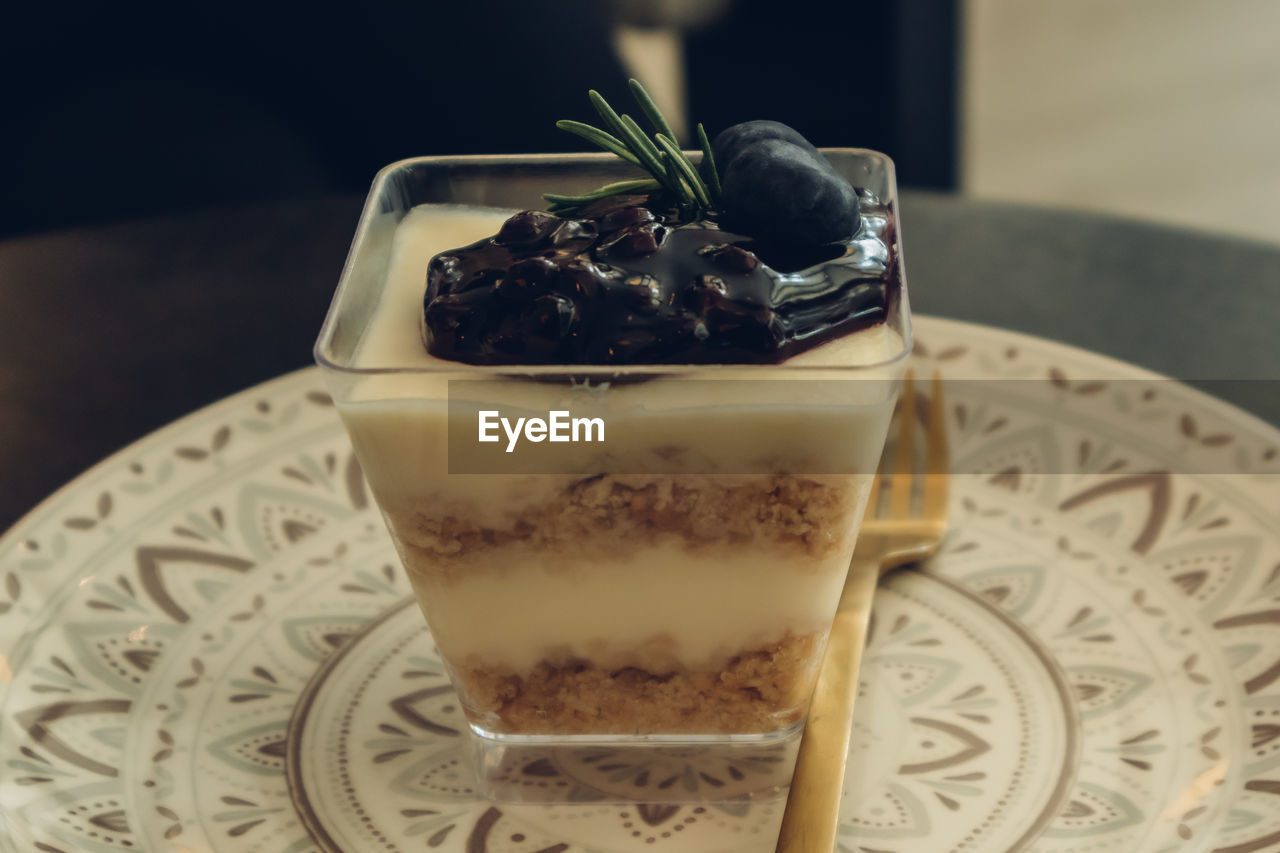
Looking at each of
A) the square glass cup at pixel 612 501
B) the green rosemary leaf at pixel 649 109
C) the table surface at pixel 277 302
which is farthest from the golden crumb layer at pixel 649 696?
the table surface at pixel 277 302

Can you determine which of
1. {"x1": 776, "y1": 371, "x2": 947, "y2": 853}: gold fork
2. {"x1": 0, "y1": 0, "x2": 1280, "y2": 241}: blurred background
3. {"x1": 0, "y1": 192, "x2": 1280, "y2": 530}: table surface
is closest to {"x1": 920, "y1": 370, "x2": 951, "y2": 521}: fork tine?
{"x1": 776, "y1": 371, "x2": 947, "y2": 853}: gold fork

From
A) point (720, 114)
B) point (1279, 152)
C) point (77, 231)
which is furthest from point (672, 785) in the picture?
point (1279, 152)

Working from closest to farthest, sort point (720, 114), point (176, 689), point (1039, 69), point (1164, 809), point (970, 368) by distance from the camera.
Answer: point (1164, 809) → point (176, 689) → point (970, 368) → point (720, 114) → point (1039, 69)

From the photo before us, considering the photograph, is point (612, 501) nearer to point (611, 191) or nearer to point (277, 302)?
point (611, 191)

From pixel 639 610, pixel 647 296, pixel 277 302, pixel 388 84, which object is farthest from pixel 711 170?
pixel 388 84

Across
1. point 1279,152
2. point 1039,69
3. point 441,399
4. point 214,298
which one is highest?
point 441,399

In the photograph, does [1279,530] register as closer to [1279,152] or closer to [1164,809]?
[1164,809]
